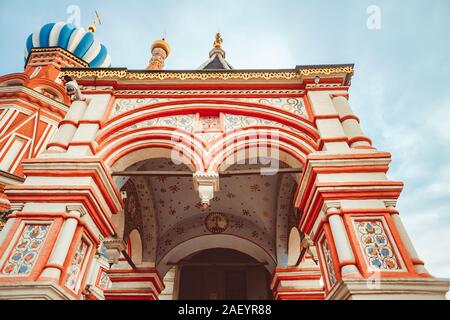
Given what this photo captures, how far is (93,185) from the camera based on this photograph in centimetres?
498

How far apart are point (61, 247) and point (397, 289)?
4071 millimetres

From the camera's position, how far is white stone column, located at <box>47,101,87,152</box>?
560cm

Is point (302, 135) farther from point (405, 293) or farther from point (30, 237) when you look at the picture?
point (30, 237)

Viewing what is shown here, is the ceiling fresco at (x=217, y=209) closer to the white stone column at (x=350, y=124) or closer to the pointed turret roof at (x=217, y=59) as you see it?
the white stone column at (x=350, y=124)

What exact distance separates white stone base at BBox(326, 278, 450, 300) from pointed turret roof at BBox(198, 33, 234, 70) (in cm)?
789

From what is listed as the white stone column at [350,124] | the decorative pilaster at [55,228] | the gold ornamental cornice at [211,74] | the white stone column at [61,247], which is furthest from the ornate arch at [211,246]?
the white stone column at [61,247]

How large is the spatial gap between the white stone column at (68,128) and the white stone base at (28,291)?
234 centimetres

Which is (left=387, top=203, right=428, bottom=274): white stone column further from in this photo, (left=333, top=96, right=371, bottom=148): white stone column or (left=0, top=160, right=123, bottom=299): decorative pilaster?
(left=0, top=160, right=123, bottom=299): decorative pilaster

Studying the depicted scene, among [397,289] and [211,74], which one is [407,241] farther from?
[211,74]

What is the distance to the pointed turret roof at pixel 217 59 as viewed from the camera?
10.4m

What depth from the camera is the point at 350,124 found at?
5.84 meters

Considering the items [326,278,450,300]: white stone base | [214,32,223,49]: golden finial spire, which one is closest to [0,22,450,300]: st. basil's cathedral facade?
[326,278,450,300]: white stone base
